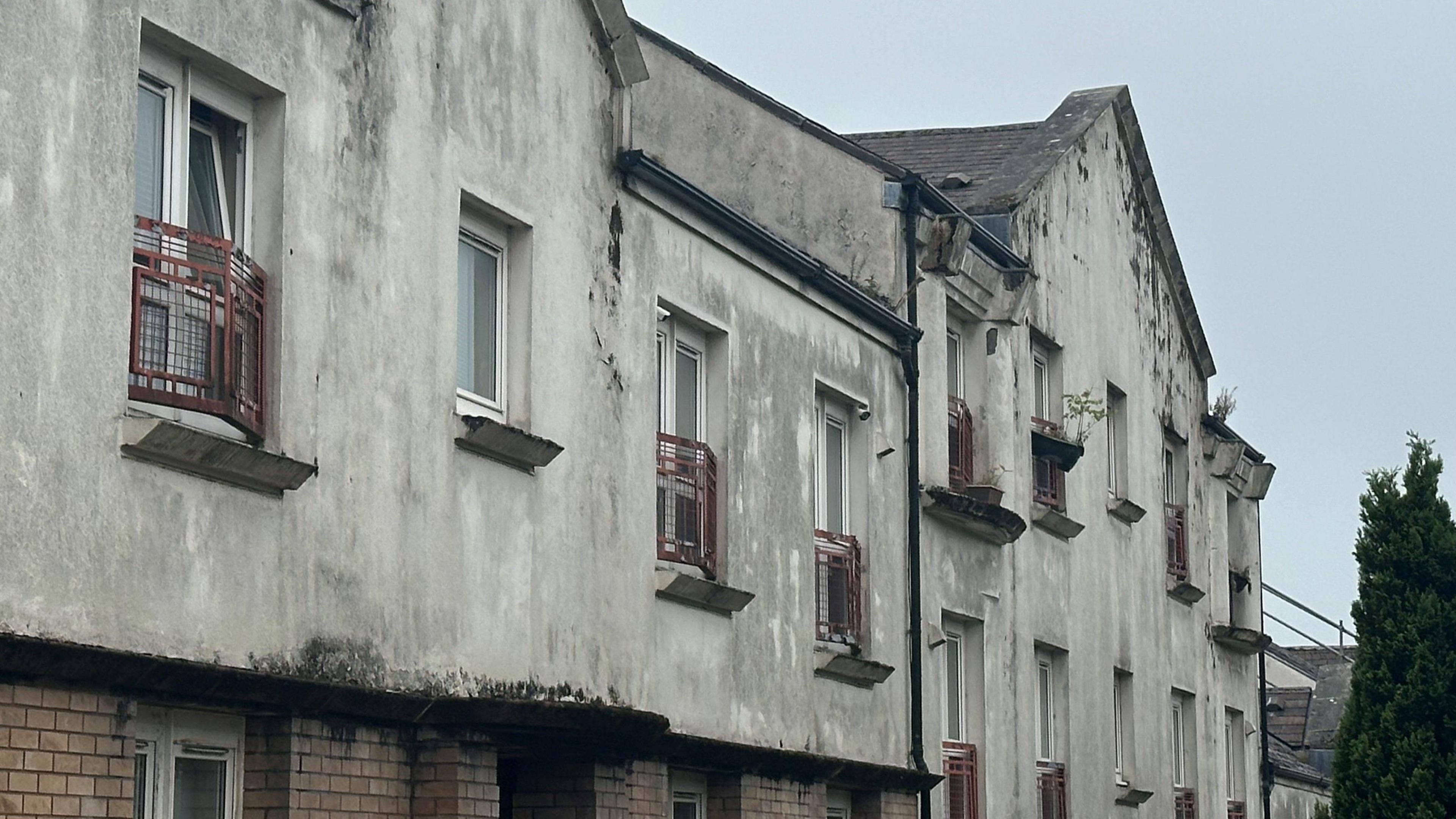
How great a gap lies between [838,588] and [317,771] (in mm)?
7874

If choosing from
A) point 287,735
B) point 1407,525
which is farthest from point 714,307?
point 1407,525

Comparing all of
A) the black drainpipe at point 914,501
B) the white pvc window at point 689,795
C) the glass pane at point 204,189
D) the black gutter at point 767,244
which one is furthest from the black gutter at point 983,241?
the glass pane at point 204,189

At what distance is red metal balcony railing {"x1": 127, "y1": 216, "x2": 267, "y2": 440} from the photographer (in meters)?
9.66

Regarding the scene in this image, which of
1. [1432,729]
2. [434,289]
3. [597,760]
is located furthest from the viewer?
[1432,729]

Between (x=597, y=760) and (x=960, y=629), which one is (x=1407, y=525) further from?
(x=597, y=760)

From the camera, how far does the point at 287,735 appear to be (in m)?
10.3

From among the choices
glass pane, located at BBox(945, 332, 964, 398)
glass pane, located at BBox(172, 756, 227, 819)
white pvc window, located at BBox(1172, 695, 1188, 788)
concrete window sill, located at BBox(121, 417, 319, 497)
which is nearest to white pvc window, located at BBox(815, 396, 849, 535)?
glass pane, located at BBox(945, 332, 964, 398)

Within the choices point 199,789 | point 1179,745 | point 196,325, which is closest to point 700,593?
point 199,789

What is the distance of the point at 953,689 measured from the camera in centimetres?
2055

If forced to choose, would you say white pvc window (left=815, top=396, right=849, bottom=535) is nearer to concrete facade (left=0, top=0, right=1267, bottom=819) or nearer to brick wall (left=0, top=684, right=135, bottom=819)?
concrete facade (left=0, top=0, right=1267, bottom=819)

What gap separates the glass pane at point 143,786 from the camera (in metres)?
9.69

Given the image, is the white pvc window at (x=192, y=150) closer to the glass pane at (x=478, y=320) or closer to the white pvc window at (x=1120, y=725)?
the glass pane at (x=478, y=320)

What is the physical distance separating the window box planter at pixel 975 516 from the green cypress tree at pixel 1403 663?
5.92 metres

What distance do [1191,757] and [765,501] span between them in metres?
14.0
